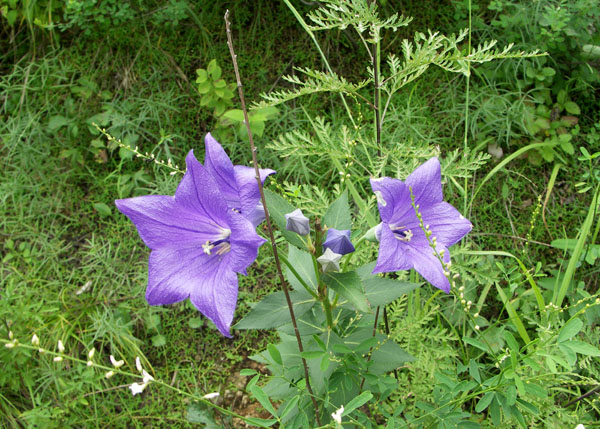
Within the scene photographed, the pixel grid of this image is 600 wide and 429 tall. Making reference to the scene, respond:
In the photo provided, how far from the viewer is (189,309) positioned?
3.25 m

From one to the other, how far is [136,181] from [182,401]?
5.12 ft

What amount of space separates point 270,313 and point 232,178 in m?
0.51

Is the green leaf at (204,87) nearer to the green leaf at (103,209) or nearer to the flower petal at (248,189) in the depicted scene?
the green leaf at (103,209)

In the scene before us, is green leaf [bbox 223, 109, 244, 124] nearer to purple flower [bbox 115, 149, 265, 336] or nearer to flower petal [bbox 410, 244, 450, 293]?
purple flower [bbox 115, 149, 265, 336]

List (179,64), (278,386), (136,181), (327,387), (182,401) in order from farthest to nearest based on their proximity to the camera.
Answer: (179,64), (136,181), (182,401), (278,386), (327,387)

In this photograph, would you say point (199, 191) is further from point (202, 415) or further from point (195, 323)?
point (195, 323)

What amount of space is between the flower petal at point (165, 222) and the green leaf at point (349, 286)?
1.25ft

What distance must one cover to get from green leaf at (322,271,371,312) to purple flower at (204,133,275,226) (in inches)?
12.5

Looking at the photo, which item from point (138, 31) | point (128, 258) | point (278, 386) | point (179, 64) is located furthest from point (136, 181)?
point (278, 386)

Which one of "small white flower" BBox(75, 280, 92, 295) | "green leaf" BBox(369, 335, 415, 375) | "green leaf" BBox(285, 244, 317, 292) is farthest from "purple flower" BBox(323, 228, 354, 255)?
"small white flower" BBox(75, 280, 92, 295)

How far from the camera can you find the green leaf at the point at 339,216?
170 cm

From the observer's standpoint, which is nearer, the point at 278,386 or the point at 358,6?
the point at 358,6

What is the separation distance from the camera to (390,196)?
149 centimetres

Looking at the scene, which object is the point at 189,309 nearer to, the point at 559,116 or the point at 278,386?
the point at 278,386
